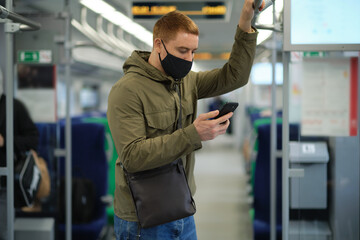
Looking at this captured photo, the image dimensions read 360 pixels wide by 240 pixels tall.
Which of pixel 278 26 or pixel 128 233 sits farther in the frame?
pixel 278 26

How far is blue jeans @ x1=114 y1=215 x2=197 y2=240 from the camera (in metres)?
1.73

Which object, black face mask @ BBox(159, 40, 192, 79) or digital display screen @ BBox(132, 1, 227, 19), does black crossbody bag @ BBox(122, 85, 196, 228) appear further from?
digital display screen @ BBox(132, 1, 227, 19)

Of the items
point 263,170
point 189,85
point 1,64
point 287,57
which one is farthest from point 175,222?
point 263,170

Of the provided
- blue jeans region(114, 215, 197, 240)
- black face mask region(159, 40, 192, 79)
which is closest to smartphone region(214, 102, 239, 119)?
black face mask region(159, 40, 192, 79)

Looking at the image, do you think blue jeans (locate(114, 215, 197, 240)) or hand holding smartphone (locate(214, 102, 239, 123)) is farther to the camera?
blue jeans (locate(114, 215, 197, 240))

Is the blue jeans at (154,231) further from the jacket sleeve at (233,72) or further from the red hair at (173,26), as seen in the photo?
the red hair at (173,26)

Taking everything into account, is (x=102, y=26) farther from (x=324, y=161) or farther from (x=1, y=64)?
(x=324, y=161)

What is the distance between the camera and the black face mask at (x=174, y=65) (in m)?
1.69

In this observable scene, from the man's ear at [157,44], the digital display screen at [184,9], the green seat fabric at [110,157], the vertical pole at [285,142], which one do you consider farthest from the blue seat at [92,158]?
the man's ear at [157,44]

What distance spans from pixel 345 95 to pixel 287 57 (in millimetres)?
521

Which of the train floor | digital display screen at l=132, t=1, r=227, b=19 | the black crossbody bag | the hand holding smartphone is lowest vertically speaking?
the train floor

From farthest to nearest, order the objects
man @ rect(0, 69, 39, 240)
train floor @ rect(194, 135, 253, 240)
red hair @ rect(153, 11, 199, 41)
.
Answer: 1. train floor @ rect(194, 135, 253, 240)
2. man @ rect(0, 69, 39, 240)
3. red hair @ rect(153, 11, 199, 41)

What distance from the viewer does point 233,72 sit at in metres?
1.92

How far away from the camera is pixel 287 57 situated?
2268 millimetres
